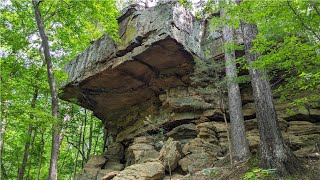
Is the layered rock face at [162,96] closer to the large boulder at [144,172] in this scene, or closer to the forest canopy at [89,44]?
the large boulder at [144,172]

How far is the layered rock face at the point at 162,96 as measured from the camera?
878 centimetres

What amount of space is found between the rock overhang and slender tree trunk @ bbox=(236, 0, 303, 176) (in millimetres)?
3564

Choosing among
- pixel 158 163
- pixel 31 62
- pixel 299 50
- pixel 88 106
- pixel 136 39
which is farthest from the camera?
pixel 88 106

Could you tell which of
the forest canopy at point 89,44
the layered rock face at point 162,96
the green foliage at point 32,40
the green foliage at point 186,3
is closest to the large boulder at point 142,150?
the layered rock face at point 162,96

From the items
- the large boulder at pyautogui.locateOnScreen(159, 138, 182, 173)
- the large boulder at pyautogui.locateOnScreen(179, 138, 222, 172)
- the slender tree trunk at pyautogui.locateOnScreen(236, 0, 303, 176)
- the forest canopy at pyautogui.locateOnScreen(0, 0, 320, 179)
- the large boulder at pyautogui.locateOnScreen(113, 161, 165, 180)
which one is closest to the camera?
the forest canopy at pyautogui.locateOnScreen(0, 0, 320, 179)

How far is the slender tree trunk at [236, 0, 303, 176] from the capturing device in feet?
18.1

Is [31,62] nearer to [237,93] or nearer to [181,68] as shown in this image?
[181,68]

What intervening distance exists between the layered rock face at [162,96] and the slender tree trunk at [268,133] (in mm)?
1871

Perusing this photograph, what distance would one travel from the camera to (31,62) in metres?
12.5

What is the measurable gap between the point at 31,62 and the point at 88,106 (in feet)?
12.2

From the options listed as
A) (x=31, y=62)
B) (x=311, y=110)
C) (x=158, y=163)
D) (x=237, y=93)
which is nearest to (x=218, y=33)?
(x=237, y=93)

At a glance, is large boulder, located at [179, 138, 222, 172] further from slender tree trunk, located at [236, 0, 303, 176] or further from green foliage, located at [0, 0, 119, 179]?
green foliage, located at [0, 0, 119, 179]

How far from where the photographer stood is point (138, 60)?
415 inches

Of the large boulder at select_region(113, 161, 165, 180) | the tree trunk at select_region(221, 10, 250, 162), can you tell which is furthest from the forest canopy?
the large boulder at select_region(113, 161, 165, 180)
